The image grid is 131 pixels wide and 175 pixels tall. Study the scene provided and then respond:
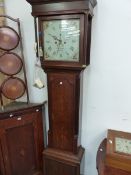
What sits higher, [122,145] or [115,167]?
[122,145]

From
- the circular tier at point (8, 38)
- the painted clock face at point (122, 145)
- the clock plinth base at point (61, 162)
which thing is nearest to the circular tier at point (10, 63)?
the circular tier at point (8, 38)

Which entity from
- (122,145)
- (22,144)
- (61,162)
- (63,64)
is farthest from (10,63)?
(122,145)

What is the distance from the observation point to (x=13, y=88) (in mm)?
1477

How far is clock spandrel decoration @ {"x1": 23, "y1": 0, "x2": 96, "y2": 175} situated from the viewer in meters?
1.12

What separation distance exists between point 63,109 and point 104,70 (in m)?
0.45

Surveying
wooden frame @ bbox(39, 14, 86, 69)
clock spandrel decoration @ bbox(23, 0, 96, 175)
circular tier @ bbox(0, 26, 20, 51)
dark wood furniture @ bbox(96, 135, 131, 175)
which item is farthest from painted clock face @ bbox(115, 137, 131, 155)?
circular tier @ bbox(0, 26, 20, 51)

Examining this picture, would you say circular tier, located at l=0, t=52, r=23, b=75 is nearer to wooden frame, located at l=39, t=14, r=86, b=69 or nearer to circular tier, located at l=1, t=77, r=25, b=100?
circular tier, located at l=1, t=77, r=25, b=100

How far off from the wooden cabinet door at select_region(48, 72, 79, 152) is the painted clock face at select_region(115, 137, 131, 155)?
329mm

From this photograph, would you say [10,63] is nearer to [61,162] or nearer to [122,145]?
[61,162]

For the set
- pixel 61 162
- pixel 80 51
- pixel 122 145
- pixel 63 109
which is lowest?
pixel 61 162

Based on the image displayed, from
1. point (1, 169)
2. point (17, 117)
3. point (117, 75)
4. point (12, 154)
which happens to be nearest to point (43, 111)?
point (17, 117)

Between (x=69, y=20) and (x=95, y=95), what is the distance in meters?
0.63

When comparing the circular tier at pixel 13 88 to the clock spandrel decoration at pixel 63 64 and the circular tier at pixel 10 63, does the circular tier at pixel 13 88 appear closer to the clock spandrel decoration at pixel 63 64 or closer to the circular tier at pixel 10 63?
the circular tier at pixel 10 63

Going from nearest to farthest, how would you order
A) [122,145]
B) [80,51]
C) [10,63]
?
[80,51], [122,145], [10,63]
